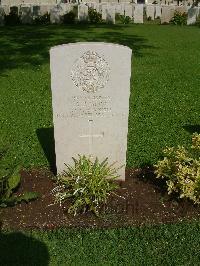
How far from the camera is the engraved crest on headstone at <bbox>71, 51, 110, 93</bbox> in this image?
5105 mm

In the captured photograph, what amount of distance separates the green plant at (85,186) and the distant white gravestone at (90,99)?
0.21m

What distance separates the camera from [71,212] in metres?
5.23

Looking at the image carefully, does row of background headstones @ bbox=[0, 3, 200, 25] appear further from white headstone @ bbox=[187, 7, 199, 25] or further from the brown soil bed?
the brown soil bed

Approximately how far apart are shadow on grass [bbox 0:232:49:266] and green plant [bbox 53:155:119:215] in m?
0.63

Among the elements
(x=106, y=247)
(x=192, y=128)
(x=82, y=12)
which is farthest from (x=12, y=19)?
(x=106, y=247)

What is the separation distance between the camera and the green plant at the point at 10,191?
5242 millimetres

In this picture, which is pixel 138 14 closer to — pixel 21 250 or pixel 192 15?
pixel 192 15

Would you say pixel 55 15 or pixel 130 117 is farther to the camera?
pixel 55 15

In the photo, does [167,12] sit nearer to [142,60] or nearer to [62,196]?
[142,60]

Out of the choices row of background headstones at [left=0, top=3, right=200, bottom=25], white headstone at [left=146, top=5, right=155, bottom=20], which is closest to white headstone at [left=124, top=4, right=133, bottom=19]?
row of background headstones at [left=0, top=3, right=200, bottom=25]

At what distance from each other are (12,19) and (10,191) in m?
17.4

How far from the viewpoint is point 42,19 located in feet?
71.5

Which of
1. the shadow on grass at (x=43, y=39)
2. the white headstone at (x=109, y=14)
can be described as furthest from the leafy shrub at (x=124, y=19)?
the shadow on grass at (x=43, y=39)

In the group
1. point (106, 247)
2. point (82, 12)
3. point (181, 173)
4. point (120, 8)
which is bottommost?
point (106, 247)
